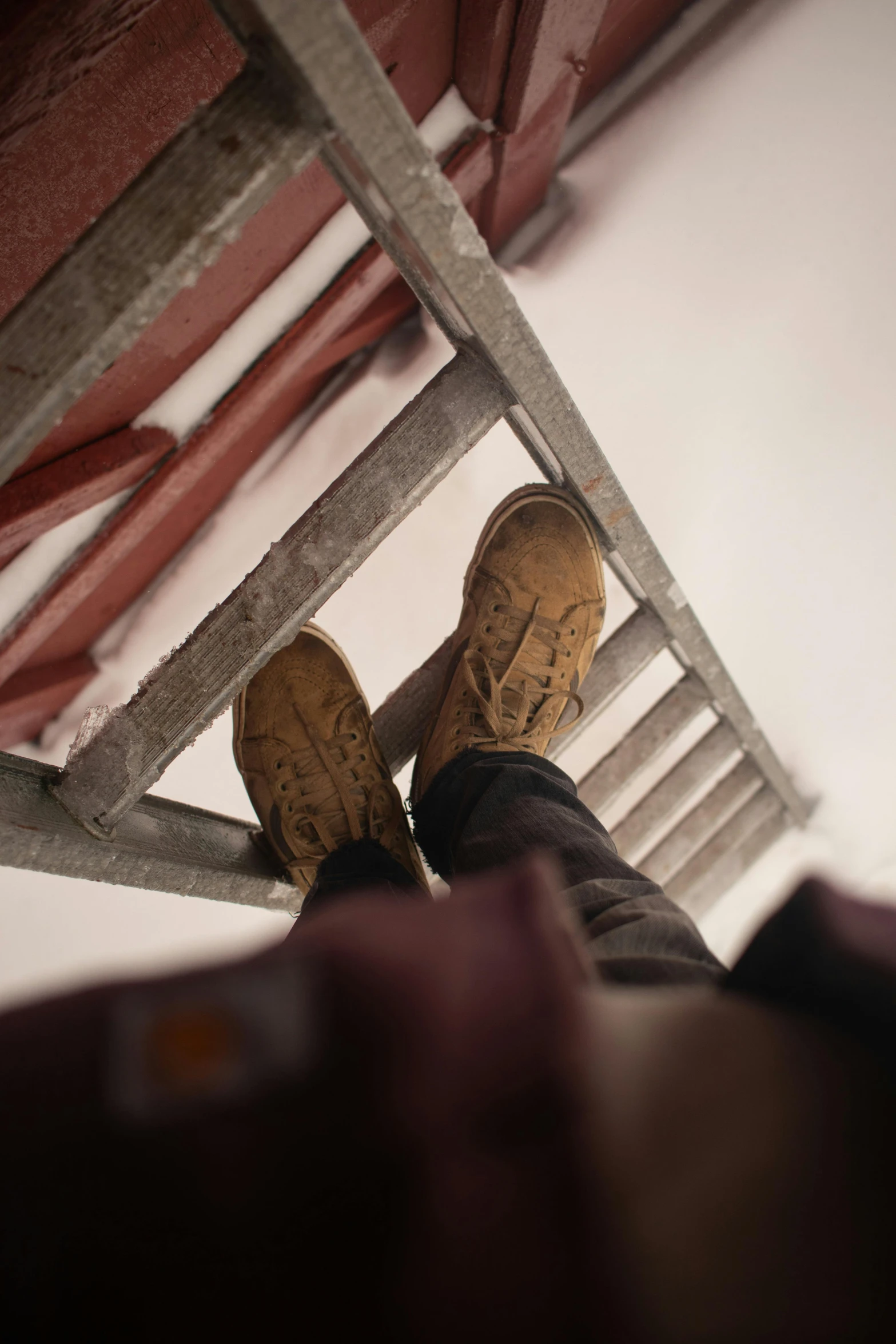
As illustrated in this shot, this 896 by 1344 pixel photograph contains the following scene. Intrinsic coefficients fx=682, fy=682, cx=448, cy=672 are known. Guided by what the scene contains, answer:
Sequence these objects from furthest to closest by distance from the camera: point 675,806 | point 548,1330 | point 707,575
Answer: point 707,575 < point 675,806 < point 548,1330

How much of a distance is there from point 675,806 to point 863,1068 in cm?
100

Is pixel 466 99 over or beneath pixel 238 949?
over

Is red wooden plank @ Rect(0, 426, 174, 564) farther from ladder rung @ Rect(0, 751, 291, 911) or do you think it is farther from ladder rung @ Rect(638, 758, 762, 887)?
ladder rung @ Rect(638, 758, 762, 887)

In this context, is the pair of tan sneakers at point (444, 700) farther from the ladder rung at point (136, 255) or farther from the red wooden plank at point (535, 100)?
the red wooden plank at point (535, 100)

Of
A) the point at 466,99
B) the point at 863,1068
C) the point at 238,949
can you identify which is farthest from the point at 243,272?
the point at 863,1068

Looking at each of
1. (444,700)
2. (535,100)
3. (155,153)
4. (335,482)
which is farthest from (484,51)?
(444,700)

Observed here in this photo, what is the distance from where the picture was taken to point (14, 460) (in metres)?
0.44

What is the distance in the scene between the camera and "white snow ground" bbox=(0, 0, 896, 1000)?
127cm

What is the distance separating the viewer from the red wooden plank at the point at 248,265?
909mm

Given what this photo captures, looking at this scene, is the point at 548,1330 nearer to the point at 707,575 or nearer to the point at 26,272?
the point at 26,272

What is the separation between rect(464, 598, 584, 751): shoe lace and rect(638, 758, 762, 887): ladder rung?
63cm

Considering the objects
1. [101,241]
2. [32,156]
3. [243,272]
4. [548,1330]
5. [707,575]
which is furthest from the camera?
[707,575]

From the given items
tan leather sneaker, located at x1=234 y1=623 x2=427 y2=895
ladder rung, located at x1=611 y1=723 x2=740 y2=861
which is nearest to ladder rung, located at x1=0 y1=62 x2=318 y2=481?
tan leather sneaker, located at x1=234 y1=623 x2=427 y2=895

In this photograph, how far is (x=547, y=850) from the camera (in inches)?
25.8
